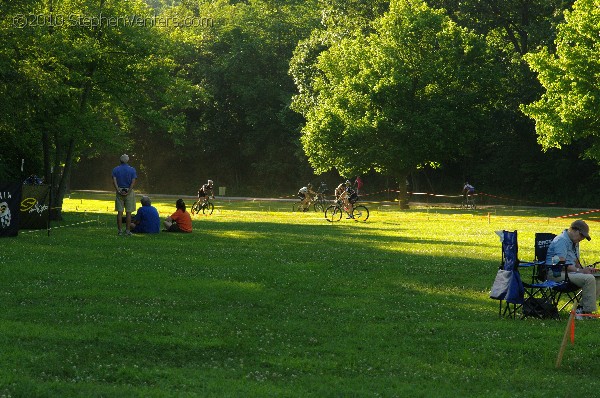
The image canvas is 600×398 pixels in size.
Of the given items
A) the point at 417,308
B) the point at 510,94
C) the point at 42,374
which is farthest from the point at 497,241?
the point at 510,94

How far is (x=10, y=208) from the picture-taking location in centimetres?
2383

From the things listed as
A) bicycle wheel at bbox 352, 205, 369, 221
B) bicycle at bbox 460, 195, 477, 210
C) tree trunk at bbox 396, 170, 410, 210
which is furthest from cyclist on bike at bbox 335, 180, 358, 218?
bicycle at bbox 460, 195, 477, 210

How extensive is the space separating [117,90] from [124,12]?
3.02 metres

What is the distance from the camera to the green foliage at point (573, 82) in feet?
139

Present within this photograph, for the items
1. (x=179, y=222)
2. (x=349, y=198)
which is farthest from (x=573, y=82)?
(x=179, y=222)

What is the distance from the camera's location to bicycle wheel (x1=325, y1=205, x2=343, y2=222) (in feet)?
125

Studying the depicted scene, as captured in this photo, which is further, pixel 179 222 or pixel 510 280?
pixel 179 222

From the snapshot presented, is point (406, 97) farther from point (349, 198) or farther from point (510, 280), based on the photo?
point (510, 280)

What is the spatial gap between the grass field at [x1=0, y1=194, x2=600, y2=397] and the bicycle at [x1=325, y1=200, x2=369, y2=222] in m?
15.9

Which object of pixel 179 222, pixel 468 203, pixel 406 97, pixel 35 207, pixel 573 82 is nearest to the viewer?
pixel 35 207

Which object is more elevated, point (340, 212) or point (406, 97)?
point (406, 97)

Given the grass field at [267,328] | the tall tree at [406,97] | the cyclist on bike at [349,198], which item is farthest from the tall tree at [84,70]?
the tall tree at [406,97]

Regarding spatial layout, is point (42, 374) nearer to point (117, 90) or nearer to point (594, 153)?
point (117, 90)

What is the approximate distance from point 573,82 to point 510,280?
3210 cm
